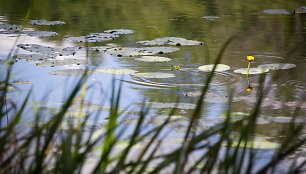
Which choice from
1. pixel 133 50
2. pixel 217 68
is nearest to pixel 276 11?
pixel 133 50

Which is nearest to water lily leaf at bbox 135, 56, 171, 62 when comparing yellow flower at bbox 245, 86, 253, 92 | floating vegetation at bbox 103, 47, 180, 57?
floating vegetation at bbox 103, 47, 180, 57

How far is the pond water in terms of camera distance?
4008 millimetres

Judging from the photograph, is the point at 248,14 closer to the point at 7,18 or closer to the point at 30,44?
the point at 7,18

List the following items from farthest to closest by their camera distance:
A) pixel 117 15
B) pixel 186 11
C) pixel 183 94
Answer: pixel 186 11
pixel 117 15
pixel 183 94

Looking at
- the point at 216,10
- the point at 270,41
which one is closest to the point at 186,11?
the point at 216,10

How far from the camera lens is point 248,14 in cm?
799

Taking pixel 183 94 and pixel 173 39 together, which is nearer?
pixel 183 94

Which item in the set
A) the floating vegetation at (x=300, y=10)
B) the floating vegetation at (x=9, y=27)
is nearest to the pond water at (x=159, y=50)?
the floating vegetation at (x=9, y=27)

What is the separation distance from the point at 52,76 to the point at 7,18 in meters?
2.72

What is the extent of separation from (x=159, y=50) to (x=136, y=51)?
0.63 feet

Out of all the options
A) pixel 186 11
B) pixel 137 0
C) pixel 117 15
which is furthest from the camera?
pixel 137 0

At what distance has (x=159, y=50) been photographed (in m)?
5.59

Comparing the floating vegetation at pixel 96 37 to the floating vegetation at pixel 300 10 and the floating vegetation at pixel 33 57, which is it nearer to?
the floating vegetation at pixel 33 57

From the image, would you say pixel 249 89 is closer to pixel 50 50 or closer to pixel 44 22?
pixel 50 50
